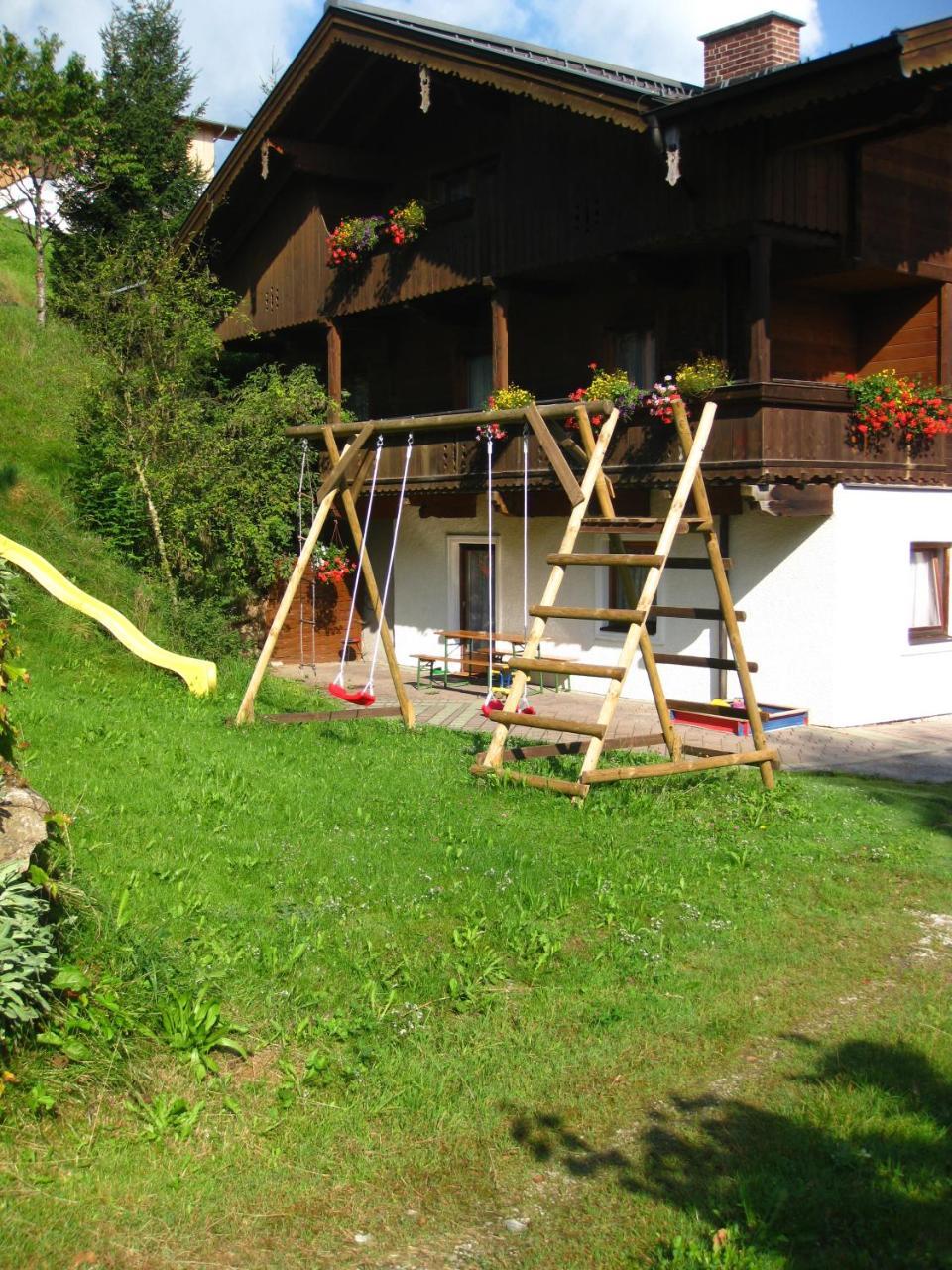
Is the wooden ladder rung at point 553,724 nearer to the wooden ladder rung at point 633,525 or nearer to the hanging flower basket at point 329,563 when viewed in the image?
the wooden ladder rung at point 633,525

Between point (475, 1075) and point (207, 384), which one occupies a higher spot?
point (207, 384)

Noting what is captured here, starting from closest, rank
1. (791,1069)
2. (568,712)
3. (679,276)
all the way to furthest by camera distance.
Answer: (791,1069), (568,712), (679,276)

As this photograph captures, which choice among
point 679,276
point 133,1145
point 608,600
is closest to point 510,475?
point 608,600

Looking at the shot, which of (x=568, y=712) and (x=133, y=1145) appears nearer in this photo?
(x=133, y=1145)

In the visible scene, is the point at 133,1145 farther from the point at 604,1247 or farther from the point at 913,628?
the point at 913,628

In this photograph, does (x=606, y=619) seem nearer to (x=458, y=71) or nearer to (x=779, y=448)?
(x=779, y=448)

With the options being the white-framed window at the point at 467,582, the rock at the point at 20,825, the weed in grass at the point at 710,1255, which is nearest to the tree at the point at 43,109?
the white-framed window at the point at 467,582

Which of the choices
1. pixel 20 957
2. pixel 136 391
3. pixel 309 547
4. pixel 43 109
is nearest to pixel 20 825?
pixel 20 957

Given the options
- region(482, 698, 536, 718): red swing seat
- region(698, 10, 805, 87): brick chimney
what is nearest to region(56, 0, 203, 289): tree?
region(698, 10, 805, 87): brick chimney

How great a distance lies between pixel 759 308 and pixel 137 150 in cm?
1580

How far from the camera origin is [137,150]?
24.9 metres

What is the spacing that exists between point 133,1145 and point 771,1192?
1924 millimetres

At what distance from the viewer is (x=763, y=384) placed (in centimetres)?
1327

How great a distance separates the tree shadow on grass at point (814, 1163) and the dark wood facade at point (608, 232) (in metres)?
9.59
